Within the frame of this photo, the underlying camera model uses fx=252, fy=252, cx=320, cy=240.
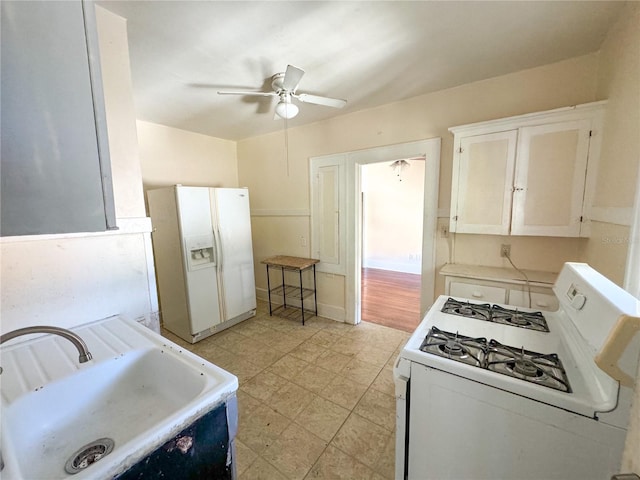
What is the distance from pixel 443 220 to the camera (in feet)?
8.11

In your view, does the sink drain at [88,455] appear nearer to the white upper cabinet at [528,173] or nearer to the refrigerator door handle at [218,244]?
the refrigerator door handle at [218,244]

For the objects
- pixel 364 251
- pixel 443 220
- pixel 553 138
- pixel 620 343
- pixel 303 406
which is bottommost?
pixel 303 406

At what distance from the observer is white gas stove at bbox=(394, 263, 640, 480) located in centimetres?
76

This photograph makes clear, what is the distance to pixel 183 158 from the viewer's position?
3.39 metres

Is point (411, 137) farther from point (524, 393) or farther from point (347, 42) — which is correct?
point (524, 393)

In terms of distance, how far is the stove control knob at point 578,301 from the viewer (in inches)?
36.8

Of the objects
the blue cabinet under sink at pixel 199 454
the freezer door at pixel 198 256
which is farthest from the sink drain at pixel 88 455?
the freezer door at pixel 198 256

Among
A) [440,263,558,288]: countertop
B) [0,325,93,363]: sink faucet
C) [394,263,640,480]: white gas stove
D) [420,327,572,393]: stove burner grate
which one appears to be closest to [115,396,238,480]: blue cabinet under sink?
[0,325,93,363]: sink faucet

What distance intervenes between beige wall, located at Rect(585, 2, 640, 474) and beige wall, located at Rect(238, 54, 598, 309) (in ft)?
0.87

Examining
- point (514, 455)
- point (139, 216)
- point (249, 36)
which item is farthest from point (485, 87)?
point (139, 216)

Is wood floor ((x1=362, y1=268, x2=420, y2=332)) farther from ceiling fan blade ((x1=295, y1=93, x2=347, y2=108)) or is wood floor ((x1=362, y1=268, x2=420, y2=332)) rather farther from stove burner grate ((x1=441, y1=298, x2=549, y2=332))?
ceiling fan blade ((x1=295, y1=93, x2=347, y2=108))

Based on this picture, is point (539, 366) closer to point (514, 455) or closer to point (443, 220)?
point (514, 455)

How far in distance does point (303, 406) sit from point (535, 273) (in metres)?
2.12

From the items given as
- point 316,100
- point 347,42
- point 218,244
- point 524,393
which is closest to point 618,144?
point 524,393
